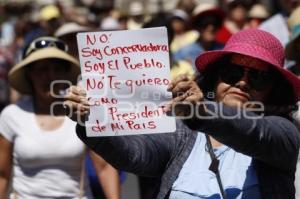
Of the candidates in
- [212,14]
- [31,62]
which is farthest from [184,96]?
[212,14]

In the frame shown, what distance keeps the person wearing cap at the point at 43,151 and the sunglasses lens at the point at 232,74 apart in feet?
5.26

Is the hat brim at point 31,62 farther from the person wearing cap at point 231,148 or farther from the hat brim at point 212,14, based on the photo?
the hat brim at point 212,14

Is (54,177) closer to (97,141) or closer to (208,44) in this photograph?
(97,141)

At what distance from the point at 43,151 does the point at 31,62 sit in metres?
0.67

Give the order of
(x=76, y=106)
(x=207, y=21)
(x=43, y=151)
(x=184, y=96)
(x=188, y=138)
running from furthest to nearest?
(x=207, y=21), (x=43, y=151), (x=188, y=138), (x=76, y=106), (x=184, y=96)

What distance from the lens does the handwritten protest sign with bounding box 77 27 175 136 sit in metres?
3.20

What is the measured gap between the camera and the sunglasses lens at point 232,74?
10.8ft

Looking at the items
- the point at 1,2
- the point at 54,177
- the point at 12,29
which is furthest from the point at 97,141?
the point at 1,2

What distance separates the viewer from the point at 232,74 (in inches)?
130

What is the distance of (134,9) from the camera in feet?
41.6

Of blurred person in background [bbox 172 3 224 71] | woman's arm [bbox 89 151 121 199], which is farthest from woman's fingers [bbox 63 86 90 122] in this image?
blurred person in background [bbox 172 3 224 71]

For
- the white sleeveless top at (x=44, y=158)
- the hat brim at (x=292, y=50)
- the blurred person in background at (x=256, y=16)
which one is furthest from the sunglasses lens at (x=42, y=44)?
the blurred person in background at (x=256, y=16)

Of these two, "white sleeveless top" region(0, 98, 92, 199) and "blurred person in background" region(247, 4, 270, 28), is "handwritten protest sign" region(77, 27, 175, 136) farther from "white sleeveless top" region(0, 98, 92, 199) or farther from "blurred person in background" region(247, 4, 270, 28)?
"blurred person in background" region(247, 4, 270, 28)

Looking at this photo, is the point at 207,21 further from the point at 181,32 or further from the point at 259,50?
the point at 259,50
